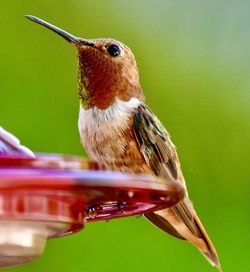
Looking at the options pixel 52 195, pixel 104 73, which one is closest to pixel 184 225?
pixel 104 73

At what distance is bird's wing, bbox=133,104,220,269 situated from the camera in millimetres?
3871

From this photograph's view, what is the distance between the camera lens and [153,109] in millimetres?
4902

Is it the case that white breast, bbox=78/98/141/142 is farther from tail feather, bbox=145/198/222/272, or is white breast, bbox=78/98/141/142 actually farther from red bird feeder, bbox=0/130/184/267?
red bird feeder, bbox=0/130/184/267

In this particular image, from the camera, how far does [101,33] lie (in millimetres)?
4820

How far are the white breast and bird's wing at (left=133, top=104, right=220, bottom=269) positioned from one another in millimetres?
49

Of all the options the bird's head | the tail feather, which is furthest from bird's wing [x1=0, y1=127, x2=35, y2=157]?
the tail feather

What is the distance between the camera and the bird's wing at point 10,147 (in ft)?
7.84

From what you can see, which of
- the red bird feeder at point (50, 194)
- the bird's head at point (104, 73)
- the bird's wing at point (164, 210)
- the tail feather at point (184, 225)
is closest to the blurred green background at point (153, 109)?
the bird's head at point (104, 73)

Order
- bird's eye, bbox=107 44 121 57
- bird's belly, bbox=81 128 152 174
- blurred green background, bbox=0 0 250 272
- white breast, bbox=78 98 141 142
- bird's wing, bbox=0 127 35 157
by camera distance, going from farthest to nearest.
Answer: blurred green background, bbox=0 0 250 272 < bird's eye, bbox=107 44 121 57 < white breast, bbox=78 98 141 142 < bird's belly, bbox=81 128 152 174 < bird's wing, bbox=0 127 35 157

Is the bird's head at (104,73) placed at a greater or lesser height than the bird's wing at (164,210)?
greater

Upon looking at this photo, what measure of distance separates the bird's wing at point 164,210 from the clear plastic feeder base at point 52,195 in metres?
1.38

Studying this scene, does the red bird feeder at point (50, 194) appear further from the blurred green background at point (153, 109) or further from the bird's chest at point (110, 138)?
the blurred green background at point (153, 109)

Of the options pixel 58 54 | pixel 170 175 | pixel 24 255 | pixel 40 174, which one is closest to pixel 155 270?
pixel 170 175

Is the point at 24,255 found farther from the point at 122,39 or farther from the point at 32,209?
the point at 122,39
